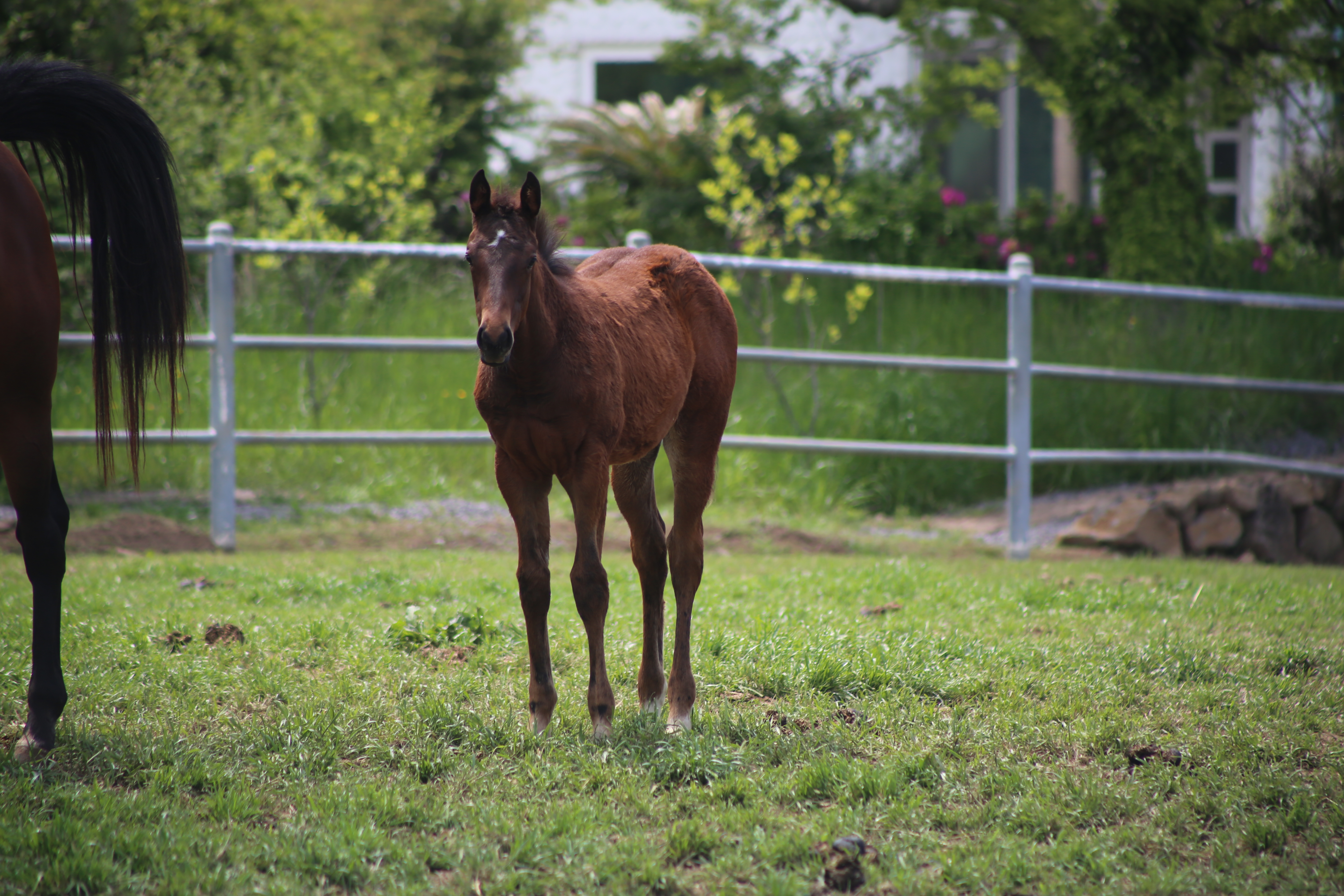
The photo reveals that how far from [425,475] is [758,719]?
5415 mm

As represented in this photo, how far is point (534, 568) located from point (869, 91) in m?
13.9

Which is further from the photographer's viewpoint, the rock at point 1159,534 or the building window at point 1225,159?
the building window at point 1225,159

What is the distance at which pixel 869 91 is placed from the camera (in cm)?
1567

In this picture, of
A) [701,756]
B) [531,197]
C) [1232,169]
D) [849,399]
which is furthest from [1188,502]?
[1232,169]

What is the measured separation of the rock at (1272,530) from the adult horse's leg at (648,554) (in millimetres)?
5782

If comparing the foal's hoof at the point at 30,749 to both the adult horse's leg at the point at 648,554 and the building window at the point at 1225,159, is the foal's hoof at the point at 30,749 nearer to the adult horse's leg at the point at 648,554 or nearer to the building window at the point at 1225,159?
the adult horse's leg at the point at 648,554

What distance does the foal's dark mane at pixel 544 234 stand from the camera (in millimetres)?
3162

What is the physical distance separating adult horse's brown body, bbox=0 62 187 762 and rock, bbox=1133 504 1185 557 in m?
6.33

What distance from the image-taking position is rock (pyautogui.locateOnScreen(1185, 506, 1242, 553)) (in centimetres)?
763

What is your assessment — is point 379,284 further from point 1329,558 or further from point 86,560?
point 1329,558

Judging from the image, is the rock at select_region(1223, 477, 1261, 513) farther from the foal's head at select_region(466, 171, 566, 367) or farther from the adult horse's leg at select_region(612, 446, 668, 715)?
the foal's head at select_region(466, 171, 566, 367)

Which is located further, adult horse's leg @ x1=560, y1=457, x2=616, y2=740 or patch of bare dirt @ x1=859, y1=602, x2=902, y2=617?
patch of bare dirt @ x1=859, y1=602, x2=902, y2=617

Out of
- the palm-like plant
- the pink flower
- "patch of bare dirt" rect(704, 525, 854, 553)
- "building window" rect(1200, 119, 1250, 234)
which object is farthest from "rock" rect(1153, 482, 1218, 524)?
"building window" rect(1200, 119, 1250, 234)

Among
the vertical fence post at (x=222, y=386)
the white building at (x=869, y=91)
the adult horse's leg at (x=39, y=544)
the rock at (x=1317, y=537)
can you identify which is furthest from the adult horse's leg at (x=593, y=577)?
the white building at (x=869, y=91)
